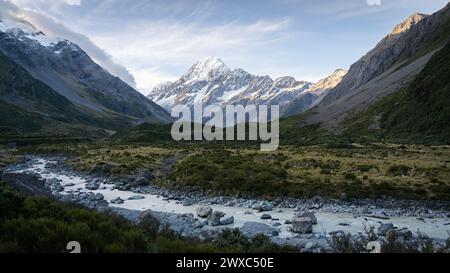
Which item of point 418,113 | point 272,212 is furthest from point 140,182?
point 418,113

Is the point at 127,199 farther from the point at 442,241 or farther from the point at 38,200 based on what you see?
the point at 442,241

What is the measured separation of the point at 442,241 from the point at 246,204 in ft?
44.2

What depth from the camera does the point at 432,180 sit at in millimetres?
30781

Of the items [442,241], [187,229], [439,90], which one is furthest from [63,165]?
[439,90]

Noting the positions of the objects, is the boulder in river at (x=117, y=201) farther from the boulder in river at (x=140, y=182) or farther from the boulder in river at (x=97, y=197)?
the boulder in river at (x=140, y=182)

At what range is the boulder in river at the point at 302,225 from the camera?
2047cm

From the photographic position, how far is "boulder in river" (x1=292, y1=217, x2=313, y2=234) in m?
20.5

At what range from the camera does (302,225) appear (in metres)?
20.6

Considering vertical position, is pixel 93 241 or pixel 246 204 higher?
pixel 93 241

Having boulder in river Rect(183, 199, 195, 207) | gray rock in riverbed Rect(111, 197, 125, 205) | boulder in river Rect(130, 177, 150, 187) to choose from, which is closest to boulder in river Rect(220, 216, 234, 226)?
boulder in river Rect(183, 199, 195, 207)

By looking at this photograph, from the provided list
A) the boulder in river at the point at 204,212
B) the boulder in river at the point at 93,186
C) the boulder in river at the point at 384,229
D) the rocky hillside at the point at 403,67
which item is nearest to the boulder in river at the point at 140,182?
the boulder in river at the point at 93,186

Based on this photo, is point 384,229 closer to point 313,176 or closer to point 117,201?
point 313,176
